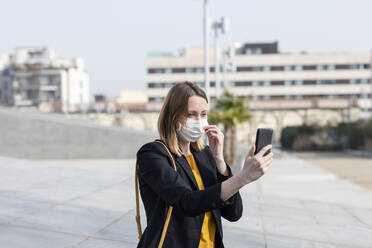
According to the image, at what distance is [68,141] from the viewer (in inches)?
999

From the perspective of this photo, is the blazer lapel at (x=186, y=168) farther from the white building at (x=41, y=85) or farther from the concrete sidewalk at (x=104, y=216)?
the white building at (x=41, y=85)

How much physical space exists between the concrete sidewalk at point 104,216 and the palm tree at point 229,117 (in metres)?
9.93

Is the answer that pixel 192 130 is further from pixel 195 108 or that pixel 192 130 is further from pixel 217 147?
pixel 217 147

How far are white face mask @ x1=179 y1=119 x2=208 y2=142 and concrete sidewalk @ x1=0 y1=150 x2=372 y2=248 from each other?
3.32 m

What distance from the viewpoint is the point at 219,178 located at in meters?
2.63

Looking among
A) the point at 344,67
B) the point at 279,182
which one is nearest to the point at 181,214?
the point at 279,182

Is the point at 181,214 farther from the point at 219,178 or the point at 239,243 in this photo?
the point at 239,243

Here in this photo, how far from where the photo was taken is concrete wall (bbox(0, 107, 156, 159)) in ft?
82.9

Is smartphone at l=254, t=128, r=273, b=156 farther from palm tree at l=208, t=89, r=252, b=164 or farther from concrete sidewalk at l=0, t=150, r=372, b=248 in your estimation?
palm tree at l=208, t=89, r=252, b=164

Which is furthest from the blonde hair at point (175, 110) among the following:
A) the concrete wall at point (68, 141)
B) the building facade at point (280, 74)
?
the building facade at point (280, 74)

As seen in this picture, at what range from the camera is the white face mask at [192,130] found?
2.46 m

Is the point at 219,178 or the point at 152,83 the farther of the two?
the point at 152,83

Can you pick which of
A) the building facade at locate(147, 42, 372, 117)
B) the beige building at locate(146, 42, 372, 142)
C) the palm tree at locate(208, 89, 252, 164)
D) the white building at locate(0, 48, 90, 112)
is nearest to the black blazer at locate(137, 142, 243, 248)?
the palm tree at locate(208, 89, 252, 164)

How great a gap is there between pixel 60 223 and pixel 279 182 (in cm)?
1273
